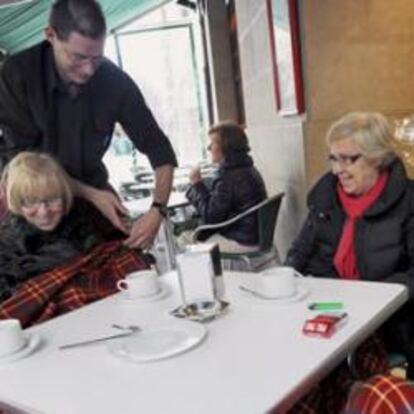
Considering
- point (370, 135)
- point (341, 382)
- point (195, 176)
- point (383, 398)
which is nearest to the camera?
point (383, 398)

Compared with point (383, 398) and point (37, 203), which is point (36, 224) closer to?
point (37, 203)

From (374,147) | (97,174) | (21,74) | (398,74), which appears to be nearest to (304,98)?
(398,74)

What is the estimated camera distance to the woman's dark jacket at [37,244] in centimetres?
185

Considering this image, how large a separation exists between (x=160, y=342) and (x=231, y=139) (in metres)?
2.54

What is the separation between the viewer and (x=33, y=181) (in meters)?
1.89

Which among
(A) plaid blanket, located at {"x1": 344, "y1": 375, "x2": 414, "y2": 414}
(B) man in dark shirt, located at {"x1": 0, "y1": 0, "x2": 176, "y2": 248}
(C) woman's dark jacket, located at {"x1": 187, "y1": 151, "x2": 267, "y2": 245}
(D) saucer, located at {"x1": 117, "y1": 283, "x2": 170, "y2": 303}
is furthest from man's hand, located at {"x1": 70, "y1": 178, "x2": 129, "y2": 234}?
(C) woman's dark jacket, located at {"x1": 187, "y1": 151, "x2": 267, "y2": 245}

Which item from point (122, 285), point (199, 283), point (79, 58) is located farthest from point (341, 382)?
point (79, 58)

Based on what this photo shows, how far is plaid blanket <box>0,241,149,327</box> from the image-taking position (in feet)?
5.26

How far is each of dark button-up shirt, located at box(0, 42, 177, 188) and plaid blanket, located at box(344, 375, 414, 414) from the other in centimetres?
149

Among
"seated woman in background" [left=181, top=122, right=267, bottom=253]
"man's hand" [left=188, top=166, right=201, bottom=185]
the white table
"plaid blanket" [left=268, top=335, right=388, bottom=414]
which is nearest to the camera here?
the white table

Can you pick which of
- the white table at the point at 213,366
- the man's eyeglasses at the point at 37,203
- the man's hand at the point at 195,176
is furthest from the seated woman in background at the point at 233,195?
the white table at the point at 213,366

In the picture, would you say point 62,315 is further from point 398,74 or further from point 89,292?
point 398,74

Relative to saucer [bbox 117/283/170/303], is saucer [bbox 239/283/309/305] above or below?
above

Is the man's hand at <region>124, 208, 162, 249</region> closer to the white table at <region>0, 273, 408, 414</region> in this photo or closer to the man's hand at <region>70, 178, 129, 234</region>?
the man's hand at <region>70, 178, 129, 234</region>
